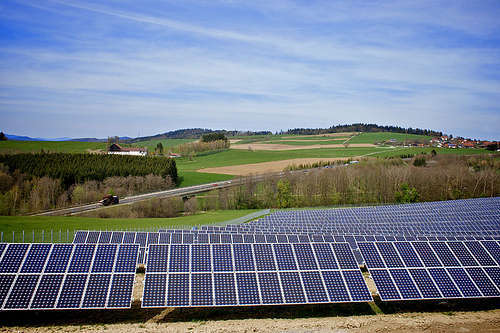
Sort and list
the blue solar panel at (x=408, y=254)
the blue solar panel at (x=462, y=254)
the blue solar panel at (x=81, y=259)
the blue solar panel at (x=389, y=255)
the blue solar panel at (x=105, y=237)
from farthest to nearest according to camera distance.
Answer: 1. the blue solar panel at (x=105, y=237)
2. the blue solar panel at (x=462, y=254)
3. the blue solar panel at (x=408, y=254)
4. the blue solar panel at (x=389, y=255)
5. the blue solar panel at (x=81, y=259)

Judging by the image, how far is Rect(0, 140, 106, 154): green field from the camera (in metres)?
104

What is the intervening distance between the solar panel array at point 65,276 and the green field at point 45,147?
317 feet

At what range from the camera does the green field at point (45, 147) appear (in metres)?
104

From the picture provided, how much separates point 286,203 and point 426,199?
3147 centimetres

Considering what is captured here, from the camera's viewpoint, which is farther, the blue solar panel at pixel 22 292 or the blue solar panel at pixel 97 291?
the blue solar panel at pixel 97 291

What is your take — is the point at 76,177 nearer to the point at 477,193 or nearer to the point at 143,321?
the point at 143,321

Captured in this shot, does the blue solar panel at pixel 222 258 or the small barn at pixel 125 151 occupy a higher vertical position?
the small barn at pixel 125 151

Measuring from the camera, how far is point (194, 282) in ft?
57.2

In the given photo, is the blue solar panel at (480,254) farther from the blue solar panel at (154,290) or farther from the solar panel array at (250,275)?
the blue solar panel at (154,290)

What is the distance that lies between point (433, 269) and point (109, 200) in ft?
206

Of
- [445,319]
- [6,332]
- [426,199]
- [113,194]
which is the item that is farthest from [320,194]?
[6,332]

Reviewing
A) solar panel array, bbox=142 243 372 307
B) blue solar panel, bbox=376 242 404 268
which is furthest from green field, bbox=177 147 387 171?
blue solar panel, bbox=376 242 404 268

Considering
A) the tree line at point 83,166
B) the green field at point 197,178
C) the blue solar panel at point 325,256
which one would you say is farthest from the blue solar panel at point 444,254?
the green field at point 197,178

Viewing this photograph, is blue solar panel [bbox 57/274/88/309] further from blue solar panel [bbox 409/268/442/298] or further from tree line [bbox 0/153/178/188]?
tree line [bbox 0/153/178/188]
